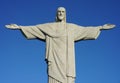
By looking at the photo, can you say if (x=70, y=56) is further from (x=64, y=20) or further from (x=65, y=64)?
(x=64, y=20)

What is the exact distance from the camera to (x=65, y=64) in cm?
1895

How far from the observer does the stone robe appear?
61.9ft

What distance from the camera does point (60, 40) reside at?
1938 centimetres

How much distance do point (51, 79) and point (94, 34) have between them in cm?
302

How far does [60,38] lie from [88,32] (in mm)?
1405

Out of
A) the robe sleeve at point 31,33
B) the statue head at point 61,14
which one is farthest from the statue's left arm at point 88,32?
the robe sleeve at point 31,33

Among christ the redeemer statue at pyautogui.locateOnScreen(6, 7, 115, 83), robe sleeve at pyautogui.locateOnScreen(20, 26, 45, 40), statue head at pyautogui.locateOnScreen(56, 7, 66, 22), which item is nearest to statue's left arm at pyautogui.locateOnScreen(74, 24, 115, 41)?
christ the redeemer statue at pyautogui.locateOnScreen(6, 7, 115, 83)

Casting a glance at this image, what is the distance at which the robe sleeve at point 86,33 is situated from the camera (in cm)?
1967

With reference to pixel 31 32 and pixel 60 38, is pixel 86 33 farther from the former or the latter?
pixel 31 32

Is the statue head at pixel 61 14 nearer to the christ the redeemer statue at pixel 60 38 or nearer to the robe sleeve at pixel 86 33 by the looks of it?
the christ the redeemer statue at pixel 60 38

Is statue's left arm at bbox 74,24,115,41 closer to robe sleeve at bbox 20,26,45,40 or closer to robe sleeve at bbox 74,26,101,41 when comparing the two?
robe sleeve at bbox 74,26,101,41

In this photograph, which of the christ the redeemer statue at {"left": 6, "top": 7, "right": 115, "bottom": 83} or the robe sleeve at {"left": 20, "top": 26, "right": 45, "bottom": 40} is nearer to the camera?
the christ the redeemer statue at {"left": 6, "top": 7, "right": 115, "bottom": 83}

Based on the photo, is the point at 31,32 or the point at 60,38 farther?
the point at 31,32

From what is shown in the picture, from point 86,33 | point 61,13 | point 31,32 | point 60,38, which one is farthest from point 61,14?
point 31,32
